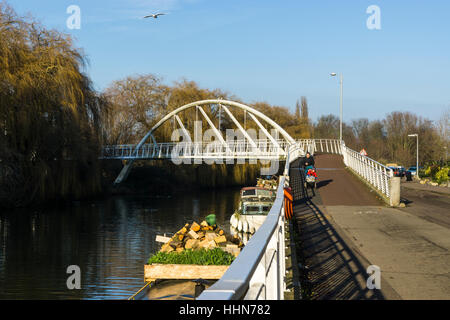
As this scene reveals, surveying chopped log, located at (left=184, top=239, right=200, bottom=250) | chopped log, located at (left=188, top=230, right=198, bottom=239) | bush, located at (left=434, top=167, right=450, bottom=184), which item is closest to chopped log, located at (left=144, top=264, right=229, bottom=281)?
chopped log, located at (left=184, top=239, right=200, bottom=250)

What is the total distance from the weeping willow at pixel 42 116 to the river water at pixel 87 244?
6.14ft

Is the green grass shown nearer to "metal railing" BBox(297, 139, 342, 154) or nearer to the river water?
the river water

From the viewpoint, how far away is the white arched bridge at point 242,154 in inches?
101

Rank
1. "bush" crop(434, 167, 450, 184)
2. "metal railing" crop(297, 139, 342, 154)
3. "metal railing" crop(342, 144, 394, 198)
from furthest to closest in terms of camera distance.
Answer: "metal railing" crop(297, 139, 342, 154) → "bush" crop(434, 167, 450, 184) → "metal railing" crop(342, 144, 394, 198)

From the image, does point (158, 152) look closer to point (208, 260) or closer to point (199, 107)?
point (199, 107)

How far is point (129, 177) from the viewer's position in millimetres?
55969

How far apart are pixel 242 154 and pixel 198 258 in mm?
39990

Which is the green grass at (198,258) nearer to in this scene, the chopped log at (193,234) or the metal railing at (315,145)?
the chopped log at (193,234)

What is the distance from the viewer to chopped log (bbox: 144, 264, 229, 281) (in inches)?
457

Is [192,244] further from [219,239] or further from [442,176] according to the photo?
[442,176]

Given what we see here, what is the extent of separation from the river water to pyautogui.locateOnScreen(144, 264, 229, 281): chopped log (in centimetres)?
195

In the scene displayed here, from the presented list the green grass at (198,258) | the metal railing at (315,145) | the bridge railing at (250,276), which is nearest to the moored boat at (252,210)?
the green grass at (198,258)

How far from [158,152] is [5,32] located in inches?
1081
